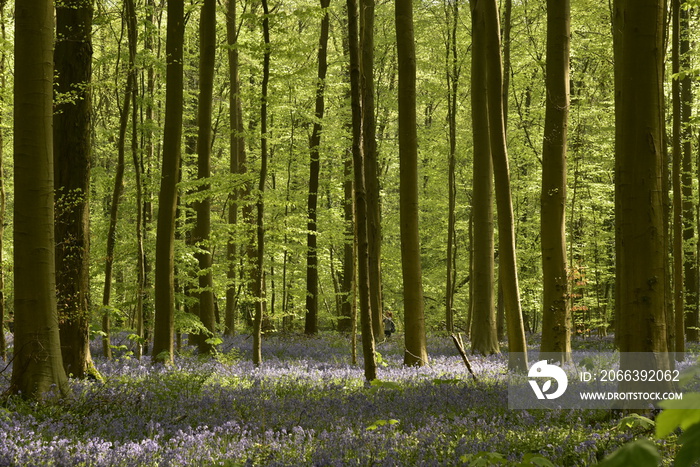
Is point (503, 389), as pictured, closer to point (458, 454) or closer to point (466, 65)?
point (458, 454)

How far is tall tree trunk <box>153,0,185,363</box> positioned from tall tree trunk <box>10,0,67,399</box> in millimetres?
5593

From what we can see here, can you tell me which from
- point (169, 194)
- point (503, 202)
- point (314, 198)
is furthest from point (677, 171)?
point (314, 198)

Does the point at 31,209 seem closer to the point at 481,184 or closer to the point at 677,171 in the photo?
the point at 481,184

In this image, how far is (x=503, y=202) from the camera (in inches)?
476

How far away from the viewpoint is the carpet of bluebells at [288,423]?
221 inches

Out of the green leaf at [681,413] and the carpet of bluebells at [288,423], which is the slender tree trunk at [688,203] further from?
the green leaf at [681,413]

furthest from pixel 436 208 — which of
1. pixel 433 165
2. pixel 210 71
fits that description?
pixel 210 71

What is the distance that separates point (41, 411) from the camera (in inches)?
292

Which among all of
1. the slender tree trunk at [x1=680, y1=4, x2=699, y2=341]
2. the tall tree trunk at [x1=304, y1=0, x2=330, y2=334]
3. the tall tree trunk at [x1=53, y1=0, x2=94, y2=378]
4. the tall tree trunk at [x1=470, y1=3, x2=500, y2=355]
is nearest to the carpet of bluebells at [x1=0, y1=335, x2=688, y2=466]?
the tall tree trunk at [x1=53, y1=0, x2=94, y2=378]

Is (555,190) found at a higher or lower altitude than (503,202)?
higher

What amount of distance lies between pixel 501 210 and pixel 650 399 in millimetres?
5405

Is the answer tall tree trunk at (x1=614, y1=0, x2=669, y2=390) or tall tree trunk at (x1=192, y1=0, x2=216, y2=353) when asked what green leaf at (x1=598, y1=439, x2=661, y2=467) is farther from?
tall tree trunk at (x1=192, y1=0, x2=216, y2=353)

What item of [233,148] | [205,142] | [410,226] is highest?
[233,148]

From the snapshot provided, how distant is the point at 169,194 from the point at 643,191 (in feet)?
33.2
